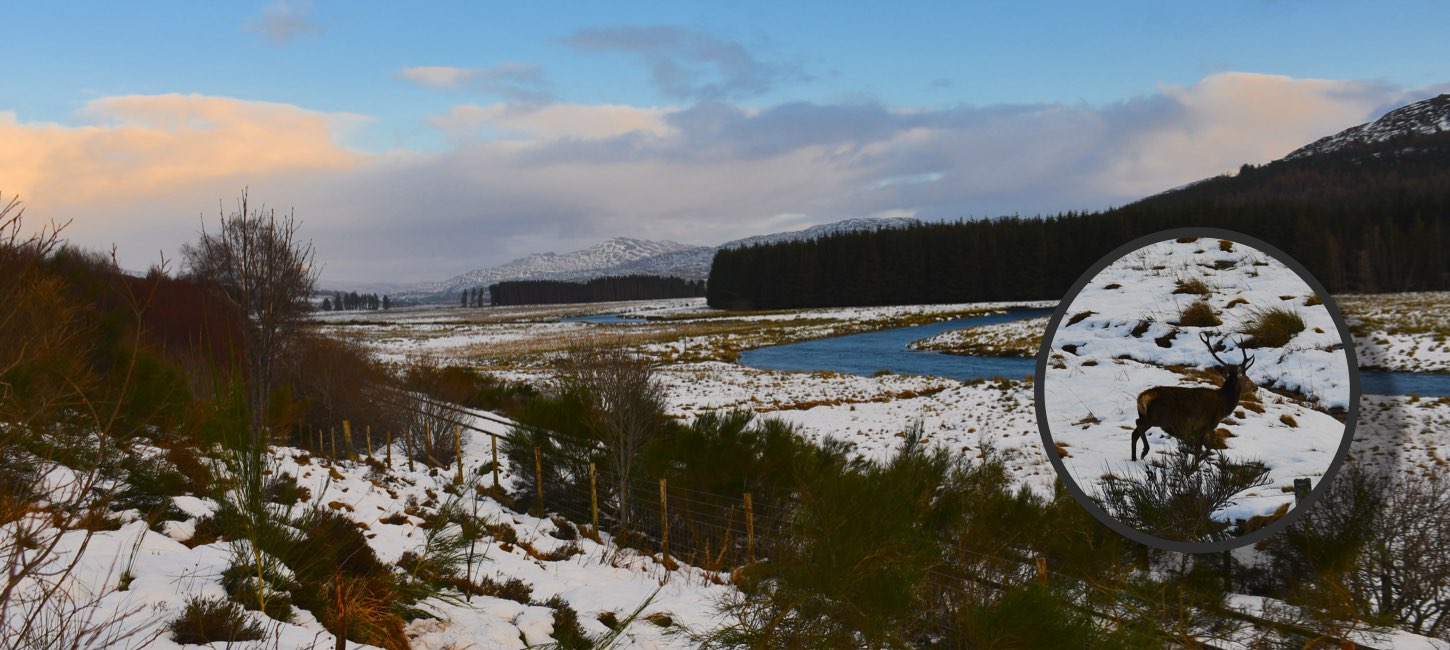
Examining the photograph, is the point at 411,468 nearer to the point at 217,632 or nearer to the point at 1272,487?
the point at 217,632

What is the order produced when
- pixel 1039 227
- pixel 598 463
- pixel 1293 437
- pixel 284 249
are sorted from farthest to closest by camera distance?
pixel 1039 227 → pixel 284 249 → pixel 598 463 → pixel 1293 437

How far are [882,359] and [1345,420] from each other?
40.6m

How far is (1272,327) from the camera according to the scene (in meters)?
1.52

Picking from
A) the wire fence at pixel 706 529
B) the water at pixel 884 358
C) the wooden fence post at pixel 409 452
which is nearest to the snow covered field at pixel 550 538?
the wooden fence post at pixel 409 452

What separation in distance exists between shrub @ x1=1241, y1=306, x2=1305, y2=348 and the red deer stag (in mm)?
40

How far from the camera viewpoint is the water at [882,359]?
3394 cm

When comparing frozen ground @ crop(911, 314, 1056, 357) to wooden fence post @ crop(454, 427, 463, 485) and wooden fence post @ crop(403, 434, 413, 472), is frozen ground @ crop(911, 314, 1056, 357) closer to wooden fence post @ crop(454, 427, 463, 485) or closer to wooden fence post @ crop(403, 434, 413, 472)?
wooden fence post @ crop(454, 427, 463, 485)

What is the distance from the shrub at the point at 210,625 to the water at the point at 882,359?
27.1 meters

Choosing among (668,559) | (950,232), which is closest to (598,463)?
(668,559)

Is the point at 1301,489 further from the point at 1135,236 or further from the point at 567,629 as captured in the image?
the point at 567,629

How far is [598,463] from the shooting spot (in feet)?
45.1

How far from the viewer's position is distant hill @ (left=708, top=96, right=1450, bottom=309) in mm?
1813

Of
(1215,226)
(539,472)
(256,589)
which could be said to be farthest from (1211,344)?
(539,472)

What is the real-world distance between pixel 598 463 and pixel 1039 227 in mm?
83614
